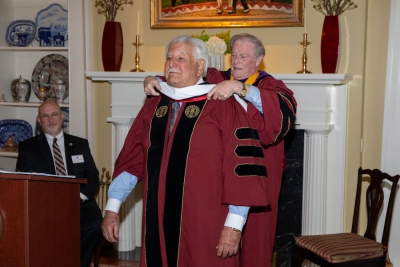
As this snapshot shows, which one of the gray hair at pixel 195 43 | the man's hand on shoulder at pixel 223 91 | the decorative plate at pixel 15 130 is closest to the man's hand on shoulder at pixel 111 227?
the man's hand on shoulder at pixel 223 91

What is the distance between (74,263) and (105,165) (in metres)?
1.64

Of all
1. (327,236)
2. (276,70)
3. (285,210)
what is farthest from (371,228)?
(276,70)

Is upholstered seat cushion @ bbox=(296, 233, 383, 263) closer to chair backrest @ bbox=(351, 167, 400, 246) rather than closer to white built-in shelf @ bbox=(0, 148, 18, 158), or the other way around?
chair backrest @ bbox=(351, 167, 400, 246)

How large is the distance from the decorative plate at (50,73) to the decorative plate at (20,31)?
22 centimetres

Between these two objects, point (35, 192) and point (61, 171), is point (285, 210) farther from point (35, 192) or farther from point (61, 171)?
point (35, 192)

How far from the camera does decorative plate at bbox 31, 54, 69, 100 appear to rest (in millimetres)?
4973

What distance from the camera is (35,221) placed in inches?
112

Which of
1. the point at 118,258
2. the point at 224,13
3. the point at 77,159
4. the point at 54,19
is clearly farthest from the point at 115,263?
the point at 54,19

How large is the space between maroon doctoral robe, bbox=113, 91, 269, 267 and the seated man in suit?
1706mm

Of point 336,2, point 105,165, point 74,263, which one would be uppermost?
point 336,2

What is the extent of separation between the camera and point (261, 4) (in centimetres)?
427

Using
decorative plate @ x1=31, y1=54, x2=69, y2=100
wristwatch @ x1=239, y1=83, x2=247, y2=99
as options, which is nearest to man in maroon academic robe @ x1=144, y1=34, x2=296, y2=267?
wristwatch @ x1=239, y1=83, x2=247, y2=99

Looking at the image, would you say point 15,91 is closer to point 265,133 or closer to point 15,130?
point 15,130

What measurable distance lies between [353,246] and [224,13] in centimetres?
196
